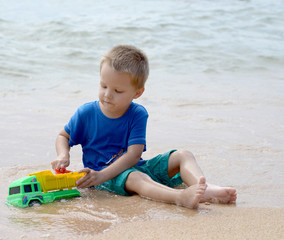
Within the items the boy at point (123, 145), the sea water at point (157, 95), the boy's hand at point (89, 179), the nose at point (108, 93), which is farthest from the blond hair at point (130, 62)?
the sea water at point (157, 95)

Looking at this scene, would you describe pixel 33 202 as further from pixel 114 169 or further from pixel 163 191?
pixel 163 191

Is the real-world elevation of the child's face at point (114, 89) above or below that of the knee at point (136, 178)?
above

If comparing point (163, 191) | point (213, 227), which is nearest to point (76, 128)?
point (163, 191)

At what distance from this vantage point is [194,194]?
2645 millimetres

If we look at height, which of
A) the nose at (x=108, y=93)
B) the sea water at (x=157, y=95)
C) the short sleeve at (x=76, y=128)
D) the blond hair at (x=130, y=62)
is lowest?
the sea water at (x=157, y=95)

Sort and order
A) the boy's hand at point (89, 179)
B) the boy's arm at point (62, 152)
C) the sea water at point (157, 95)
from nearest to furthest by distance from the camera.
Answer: the sea water at point (157, 95) < the boy's hand at point (89, 179) < the boy's arm at point (62, 152)

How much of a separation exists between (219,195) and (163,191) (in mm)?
341

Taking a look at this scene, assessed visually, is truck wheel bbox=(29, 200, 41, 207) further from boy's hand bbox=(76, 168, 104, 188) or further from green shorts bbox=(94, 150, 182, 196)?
green shorts bbox=(94, 150, 182, 196)

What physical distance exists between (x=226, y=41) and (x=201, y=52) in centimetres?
148

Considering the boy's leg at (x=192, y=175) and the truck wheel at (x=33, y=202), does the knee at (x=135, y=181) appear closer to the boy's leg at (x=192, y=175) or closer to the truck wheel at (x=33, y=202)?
the boy's leg at (x=192, y=175)

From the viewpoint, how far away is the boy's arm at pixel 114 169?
292 cm

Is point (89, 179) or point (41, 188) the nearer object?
point (41, 188)

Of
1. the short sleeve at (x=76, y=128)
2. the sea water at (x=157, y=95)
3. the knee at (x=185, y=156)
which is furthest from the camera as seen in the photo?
the short sleeve at (x=76, y=128)

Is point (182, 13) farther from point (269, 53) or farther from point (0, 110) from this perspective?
point (0, 110)
